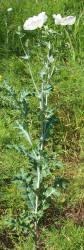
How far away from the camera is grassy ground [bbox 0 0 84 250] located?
78.6 inches

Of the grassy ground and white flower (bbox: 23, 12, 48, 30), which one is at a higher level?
white flower (bbox: 23, 12, 48, 30)

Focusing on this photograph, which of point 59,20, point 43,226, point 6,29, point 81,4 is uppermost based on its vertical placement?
point 81,4

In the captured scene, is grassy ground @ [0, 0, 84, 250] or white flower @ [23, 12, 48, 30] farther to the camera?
grassy ground @ [0, 0, 84, 250]

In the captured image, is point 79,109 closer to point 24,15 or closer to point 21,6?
point 24,15

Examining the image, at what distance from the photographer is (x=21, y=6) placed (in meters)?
4.20

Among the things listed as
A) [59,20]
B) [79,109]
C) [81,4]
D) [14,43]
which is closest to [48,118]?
[59,20]

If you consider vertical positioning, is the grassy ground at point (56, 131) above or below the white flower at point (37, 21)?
below

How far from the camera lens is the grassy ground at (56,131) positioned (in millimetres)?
1997

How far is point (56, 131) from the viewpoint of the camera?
280 centimetres

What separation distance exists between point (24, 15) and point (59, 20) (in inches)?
89.6

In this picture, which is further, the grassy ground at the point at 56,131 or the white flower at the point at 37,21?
the grassy ground at the point at 56,131

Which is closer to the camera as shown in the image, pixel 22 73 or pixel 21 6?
pixel 22 73

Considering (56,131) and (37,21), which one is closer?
(37,21)

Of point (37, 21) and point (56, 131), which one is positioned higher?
point (37, 21)
